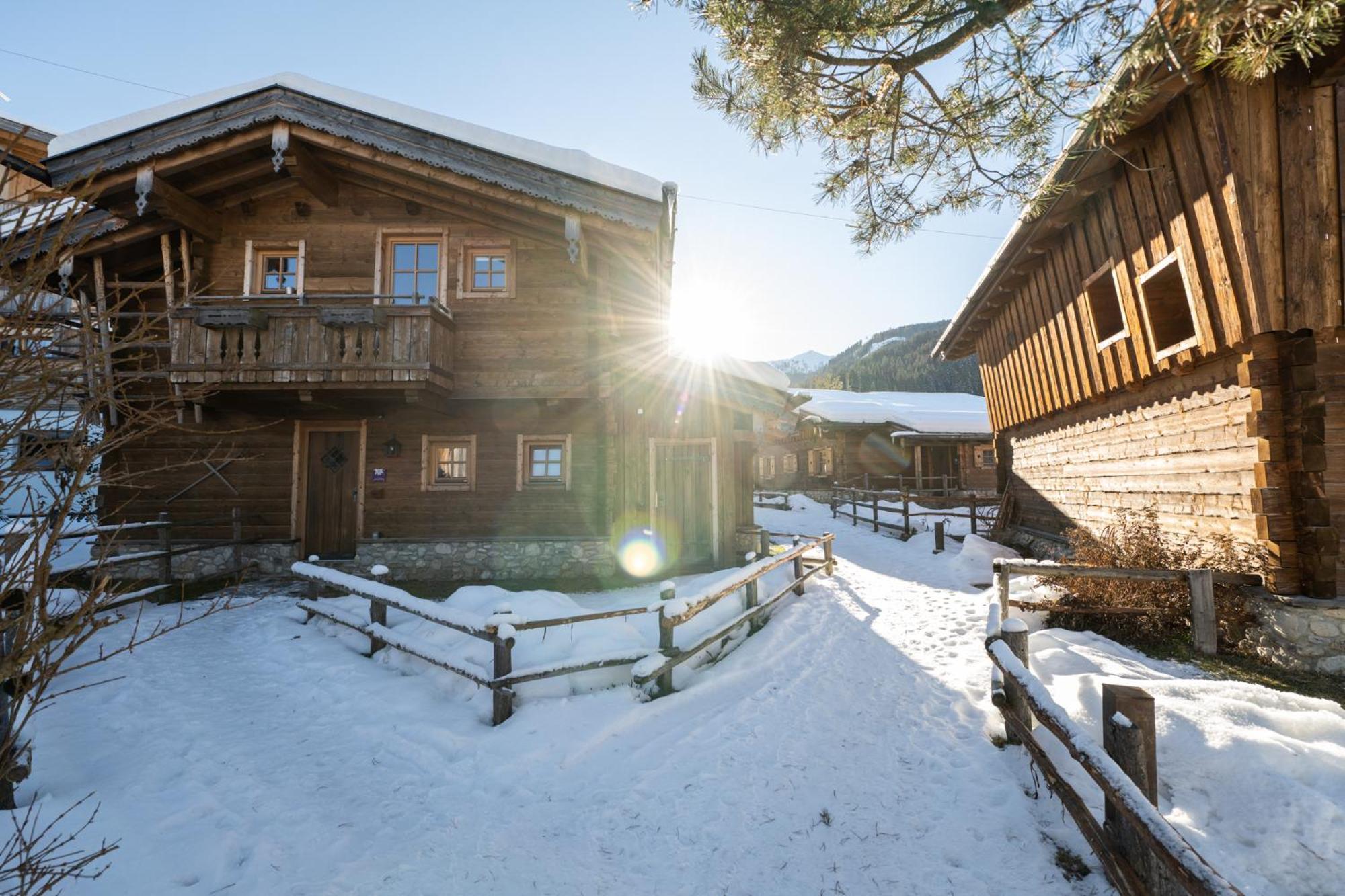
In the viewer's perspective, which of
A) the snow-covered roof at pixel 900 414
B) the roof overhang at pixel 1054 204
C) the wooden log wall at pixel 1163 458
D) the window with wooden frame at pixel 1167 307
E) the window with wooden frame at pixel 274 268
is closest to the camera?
the roof overhang at pixel 1054 204

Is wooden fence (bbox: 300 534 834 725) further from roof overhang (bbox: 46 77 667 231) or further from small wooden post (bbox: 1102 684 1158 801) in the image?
roof overhang (bbox: 46 77 667 231)

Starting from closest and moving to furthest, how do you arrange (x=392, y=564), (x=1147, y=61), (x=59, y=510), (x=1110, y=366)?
(x=59, y=510)
(x=1147, y=61)
(x=1110, y=366)
(x=392, y=564)

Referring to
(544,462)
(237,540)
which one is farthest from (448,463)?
(237,540)

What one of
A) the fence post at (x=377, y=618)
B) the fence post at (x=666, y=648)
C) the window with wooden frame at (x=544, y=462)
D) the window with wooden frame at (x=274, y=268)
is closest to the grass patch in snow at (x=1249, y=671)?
the fence post at (x=666, y=648)

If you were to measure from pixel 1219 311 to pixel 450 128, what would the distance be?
1160cm

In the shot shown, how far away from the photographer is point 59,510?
2242 mm

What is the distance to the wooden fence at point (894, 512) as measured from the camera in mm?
14750

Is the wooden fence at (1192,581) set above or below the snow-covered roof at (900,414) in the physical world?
below

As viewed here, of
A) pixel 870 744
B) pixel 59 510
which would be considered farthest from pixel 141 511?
pixel 870 744

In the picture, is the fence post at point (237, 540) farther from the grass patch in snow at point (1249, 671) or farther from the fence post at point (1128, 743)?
the grass patch in snow at point (1249, 671)

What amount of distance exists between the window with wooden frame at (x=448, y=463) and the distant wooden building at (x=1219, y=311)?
10.00 metres

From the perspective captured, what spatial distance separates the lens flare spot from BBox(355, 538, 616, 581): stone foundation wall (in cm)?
40

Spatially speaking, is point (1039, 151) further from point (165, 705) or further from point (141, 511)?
point (141, 511)

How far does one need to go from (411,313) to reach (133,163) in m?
5.53
